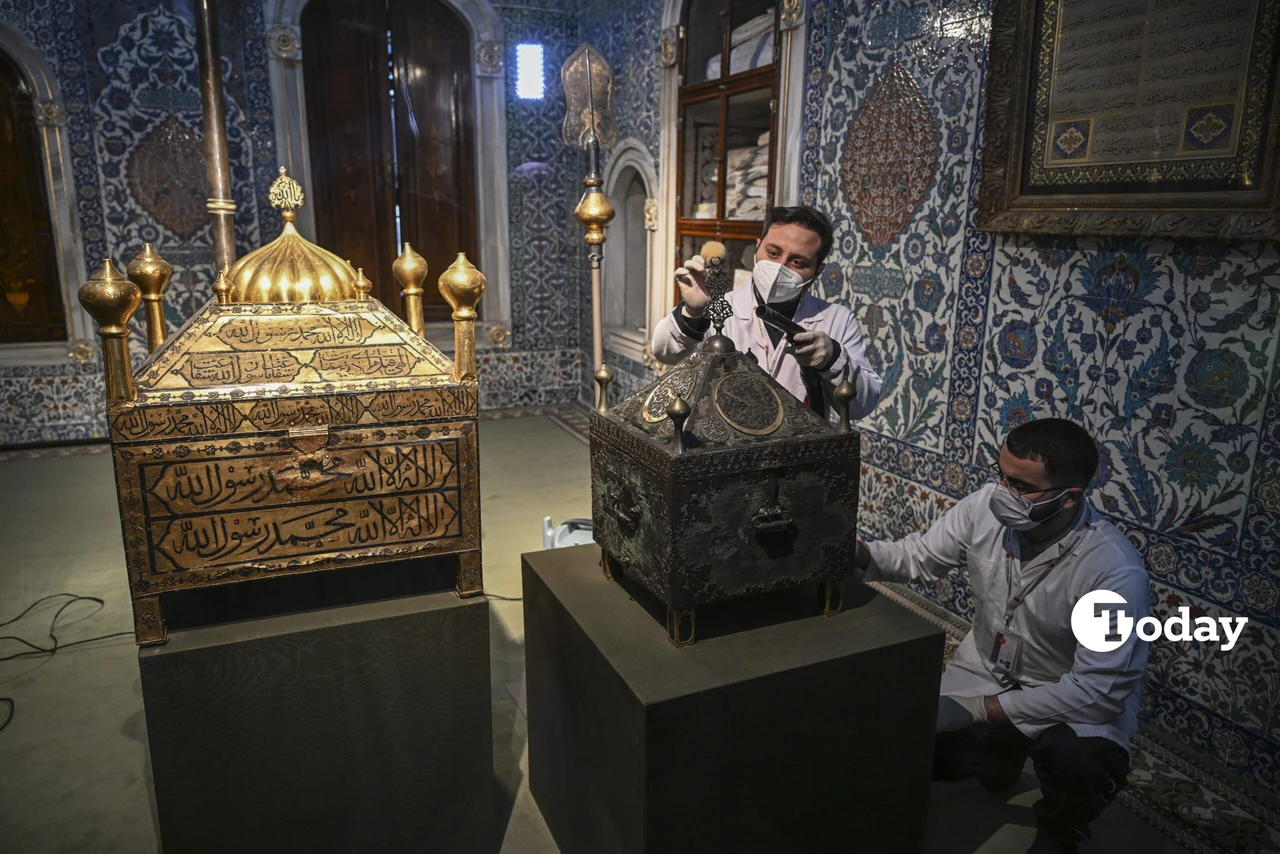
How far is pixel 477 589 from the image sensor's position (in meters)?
2.01

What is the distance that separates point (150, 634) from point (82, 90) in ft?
18.1

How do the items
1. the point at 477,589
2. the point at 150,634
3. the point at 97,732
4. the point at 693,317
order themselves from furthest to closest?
the point at 97,732
the point at 693,317
the point at 477,589
the point at 150,634

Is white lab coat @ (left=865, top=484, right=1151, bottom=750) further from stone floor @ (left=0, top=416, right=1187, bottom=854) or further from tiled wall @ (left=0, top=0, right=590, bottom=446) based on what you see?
tiled wall @ (left=0, top=0, right=590, bottom=446)

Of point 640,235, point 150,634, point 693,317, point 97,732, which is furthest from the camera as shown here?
point 640,235

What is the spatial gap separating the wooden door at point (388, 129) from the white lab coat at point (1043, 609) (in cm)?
537

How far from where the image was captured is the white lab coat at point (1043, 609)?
2092mm

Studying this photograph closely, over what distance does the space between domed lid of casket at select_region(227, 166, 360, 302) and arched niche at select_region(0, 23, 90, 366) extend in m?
4.22

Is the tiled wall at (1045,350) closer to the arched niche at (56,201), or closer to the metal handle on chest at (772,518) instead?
the metal handle on chest at (772,518)

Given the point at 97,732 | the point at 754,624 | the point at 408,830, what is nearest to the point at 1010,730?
the point at 754,624

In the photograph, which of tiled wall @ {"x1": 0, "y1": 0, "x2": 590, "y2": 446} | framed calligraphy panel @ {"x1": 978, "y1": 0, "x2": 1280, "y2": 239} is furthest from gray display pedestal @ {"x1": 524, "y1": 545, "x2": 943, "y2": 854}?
tiled wall @ {"x1": 0, "y1": 0, "x2": 590, "y2": 446}

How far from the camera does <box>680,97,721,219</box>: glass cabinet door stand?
5148 millimetres

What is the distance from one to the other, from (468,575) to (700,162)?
13.0ft

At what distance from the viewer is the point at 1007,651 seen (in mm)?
2361

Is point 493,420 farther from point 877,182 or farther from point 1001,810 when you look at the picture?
point 1001,810
